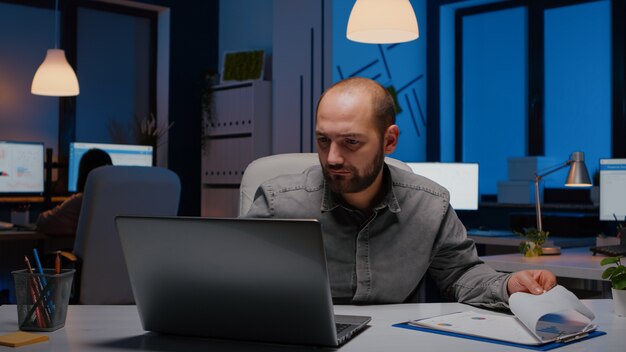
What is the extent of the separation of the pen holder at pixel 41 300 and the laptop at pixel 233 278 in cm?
17

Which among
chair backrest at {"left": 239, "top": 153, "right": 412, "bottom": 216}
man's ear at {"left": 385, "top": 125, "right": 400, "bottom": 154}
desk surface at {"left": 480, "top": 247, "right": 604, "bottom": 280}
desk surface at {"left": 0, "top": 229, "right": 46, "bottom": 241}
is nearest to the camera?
man's ear at {"left": 385, "top": 125, "right": 400, "bottom": 154}

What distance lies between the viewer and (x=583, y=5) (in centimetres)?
531

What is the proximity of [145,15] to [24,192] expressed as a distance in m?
2.08

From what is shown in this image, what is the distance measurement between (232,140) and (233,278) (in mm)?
4841

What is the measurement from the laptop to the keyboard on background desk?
238cm

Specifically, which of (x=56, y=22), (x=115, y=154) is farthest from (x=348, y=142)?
(x=56, y=22)

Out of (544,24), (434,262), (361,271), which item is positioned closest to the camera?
(361,271)

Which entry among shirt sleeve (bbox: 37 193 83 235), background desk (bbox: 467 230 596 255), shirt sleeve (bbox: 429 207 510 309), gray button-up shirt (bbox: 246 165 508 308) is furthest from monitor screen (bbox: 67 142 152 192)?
shirt sleeve (bbox: 429 207 510 309)

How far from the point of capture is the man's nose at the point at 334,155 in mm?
1592

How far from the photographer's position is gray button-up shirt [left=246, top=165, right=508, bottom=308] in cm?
167

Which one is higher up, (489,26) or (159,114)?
(489,26)

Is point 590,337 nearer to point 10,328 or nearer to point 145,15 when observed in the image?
point 10,328

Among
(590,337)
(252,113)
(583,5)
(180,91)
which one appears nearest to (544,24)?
(583,5)

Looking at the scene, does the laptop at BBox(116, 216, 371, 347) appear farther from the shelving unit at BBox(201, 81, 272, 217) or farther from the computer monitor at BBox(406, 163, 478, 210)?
the shelving unit at BBox(201, 81, 272, 217)
